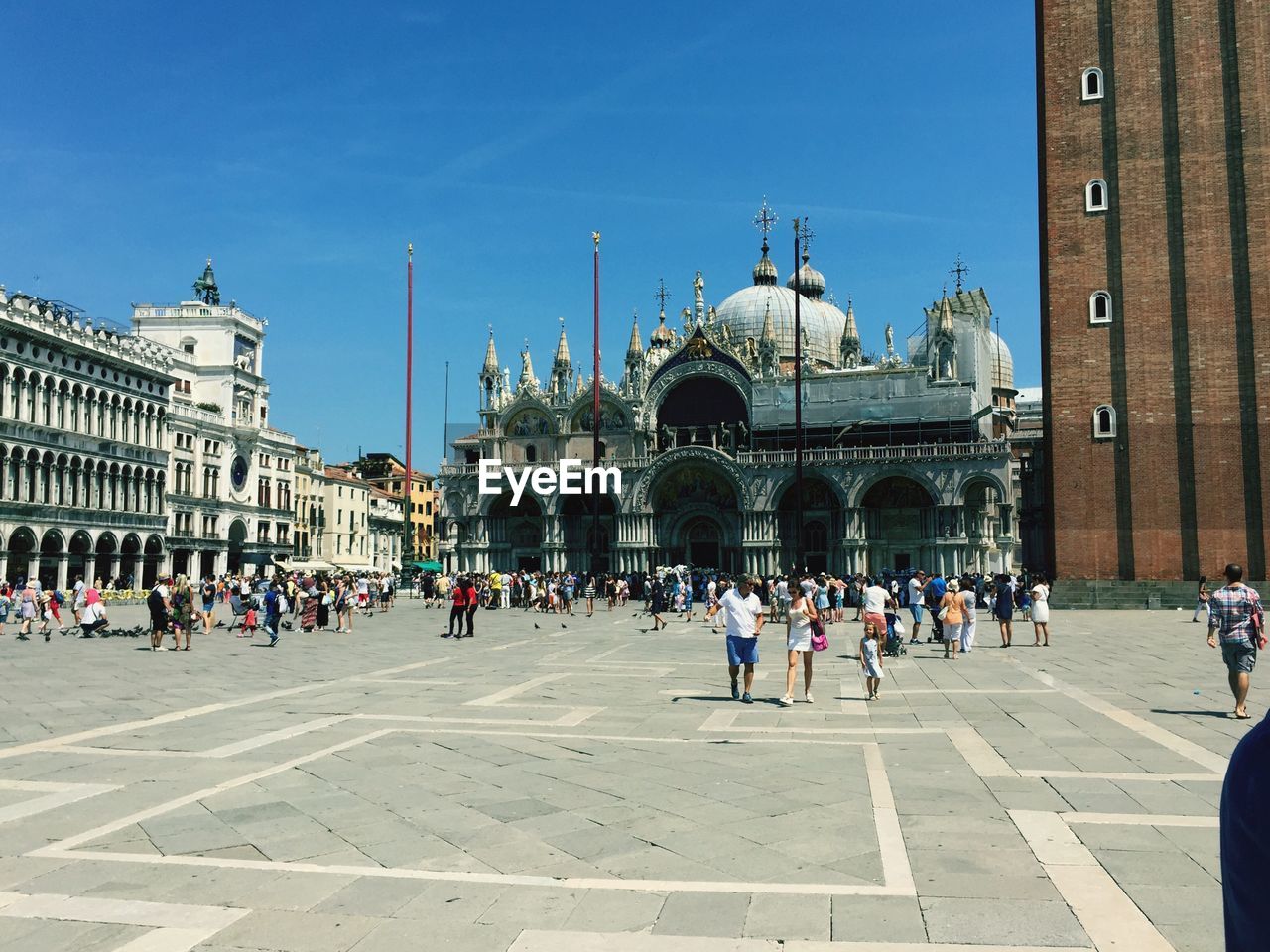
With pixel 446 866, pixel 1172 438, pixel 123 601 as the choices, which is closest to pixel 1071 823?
pixel 446 866

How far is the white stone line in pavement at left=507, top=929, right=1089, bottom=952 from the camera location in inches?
182

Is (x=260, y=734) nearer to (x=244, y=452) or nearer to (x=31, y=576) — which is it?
(x=31, y=576)

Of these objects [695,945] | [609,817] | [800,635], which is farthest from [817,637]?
[695,945]

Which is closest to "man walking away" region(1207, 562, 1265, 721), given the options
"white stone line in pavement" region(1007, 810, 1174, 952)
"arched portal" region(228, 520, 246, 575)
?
"white stone line in pavement" region(1007, 810, 1174, 952)

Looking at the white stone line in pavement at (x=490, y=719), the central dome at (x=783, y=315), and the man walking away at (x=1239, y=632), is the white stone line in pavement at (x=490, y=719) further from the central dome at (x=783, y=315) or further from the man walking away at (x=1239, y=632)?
the central dome at (x=783, y=315)

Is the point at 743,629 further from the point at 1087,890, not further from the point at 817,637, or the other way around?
the point at 1087,890

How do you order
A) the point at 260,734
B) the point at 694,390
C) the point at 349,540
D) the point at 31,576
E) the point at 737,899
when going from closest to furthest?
the point at 737,899 → the point at 260,734 → the point at 31,576 → the point at 694,390 → the point at 349,540

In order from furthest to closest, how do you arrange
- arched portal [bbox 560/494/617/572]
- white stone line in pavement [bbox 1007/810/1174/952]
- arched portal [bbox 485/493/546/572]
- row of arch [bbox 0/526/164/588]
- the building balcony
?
arched portal [bbox 485/493/546/572]
arched portal [bbox 560/494/617/572]
the building balcony
row of arch [bbox 0/526/164/588]
white stone line in pavement [bbox 1007/810/1174/952]

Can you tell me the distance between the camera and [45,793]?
7.73 m

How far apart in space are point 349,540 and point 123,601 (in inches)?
1521

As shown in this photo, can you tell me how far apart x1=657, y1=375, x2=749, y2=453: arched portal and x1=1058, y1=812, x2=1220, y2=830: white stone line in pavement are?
1994 inches

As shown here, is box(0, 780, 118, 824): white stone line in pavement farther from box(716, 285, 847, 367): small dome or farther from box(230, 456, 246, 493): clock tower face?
box(230, 456, 246, 493): clock tower face

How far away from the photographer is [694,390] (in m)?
59.0

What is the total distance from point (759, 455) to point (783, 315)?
1548 centimetres
